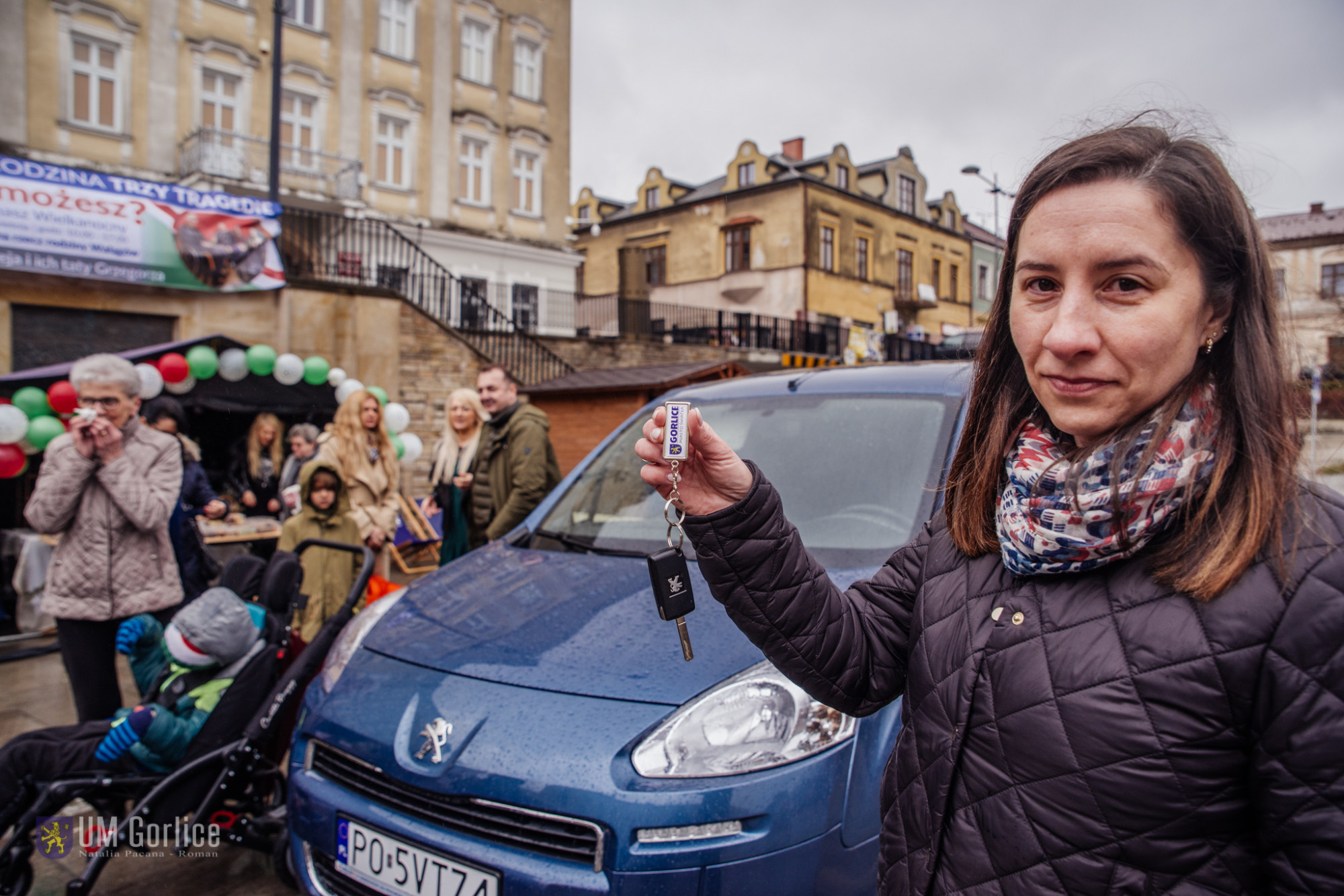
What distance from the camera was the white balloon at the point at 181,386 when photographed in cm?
838

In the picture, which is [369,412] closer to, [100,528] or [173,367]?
[100,528]

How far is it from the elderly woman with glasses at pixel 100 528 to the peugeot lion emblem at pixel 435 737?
7.46 ft

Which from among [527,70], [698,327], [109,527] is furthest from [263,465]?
[527,70]

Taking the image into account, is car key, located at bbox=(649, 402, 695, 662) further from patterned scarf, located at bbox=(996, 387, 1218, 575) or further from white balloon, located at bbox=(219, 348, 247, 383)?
white balloon, located at bbox=(219, 348, 247, 383)

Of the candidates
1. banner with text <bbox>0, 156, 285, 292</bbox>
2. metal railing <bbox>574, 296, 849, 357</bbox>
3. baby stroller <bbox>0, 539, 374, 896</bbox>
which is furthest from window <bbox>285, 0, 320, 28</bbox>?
baby stroller <bbox>0, 539, 374, 896</bbox>

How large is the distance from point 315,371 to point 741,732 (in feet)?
30.1

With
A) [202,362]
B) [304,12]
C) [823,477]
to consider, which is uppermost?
[304,12]

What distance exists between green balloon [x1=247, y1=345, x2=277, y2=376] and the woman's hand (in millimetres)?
9059

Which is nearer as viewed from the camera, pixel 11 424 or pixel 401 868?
pixel 401 868

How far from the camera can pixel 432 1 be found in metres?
23.8

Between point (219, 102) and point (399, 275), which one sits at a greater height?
point (219, 102)

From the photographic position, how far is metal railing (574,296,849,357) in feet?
78.8

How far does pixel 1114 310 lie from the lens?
3.52 ft

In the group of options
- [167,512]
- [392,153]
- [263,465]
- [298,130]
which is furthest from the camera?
[392,153]
